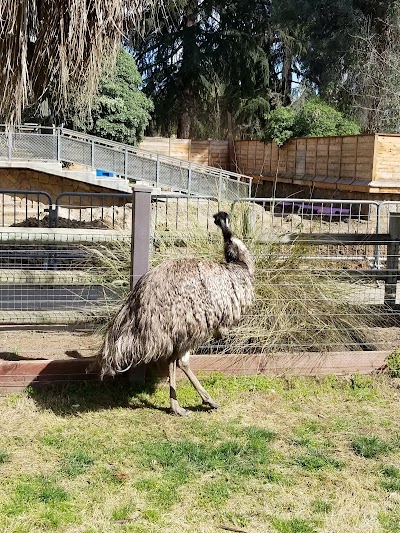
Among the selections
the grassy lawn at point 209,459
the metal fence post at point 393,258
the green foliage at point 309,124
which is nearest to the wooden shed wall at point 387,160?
the green foliage at point 309,124

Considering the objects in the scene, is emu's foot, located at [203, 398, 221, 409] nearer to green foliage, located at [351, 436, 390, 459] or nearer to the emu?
the emu

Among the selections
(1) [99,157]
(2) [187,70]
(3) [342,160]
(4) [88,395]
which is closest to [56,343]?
(4) [88,395]

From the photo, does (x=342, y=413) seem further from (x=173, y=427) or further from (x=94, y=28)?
(x=94, y=28)

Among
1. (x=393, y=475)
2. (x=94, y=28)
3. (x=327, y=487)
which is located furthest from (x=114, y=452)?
(x=94, y=28)

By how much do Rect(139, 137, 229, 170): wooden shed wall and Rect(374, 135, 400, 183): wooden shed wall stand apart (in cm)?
1339

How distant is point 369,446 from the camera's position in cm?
466

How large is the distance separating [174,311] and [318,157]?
21768 mm

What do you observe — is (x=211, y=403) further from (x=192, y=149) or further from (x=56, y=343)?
(x=192, y=149)

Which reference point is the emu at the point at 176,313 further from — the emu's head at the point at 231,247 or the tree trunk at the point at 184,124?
the tree trunk at the point at 184,124

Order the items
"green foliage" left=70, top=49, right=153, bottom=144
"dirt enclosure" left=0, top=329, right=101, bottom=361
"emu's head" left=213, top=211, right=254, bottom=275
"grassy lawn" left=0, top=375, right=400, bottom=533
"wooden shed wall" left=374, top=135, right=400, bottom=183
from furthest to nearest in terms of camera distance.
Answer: "green foliage" left=70, top=49, right=153, bottom=144 → "wooden shed wall" left=374, top=135, right=400, bottom=183 → "dirt enclosure" left=0, top=329, right=101, bottom=361 → "emu's head" left=213, top=211, right=254, bottom=275 → "grassy lawn" left=0, top=375, right=400, bottom=533

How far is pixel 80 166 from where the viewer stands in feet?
75.9

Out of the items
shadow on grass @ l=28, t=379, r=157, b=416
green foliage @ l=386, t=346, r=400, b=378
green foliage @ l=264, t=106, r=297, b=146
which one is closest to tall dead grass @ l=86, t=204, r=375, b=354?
green foliage @ l=386, t=346, r=400, b=378

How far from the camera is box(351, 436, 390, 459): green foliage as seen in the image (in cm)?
457

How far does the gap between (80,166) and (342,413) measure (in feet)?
62.6
